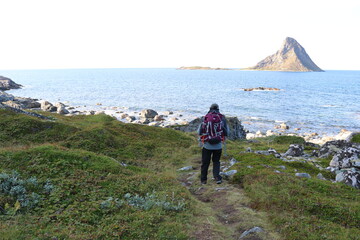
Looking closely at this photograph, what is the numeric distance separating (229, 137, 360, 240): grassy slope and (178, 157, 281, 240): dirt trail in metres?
0.39

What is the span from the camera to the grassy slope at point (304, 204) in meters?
7.38

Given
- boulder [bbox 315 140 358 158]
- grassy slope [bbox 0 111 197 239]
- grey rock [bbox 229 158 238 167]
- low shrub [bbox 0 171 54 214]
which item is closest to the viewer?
grassy slope [bbox 0 111 197 239]

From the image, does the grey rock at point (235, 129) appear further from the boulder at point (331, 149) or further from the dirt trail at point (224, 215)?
the dirt trail at point (224, 215)

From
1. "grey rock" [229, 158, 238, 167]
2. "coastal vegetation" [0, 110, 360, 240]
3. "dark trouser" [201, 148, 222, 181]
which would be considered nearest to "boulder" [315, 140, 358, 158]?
"coastal vegetation" [0, 110, 360, 240]

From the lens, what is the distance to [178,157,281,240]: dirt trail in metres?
7.46

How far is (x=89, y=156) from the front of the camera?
502 inches

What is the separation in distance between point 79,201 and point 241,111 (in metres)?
65.3

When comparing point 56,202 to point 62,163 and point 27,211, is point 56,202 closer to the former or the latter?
point 27,211

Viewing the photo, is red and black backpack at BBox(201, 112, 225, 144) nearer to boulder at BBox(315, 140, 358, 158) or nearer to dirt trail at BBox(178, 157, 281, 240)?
dirt trail at BBox(178, 157, 281, 240)

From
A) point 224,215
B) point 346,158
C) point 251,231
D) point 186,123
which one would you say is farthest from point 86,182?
point 186,123

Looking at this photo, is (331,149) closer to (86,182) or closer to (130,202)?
(130,202)

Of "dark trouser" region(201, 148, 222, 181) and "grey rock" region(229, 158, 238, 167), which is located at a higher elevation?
"dark trouser" region(201, 148, 222, 181)

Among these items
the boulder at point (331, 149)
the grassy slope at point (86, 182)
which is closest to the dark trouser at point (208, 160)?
the grassy slope at point (86, 182)

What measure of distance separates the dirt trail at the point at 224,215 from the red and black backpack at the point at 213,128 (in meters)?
2.23
